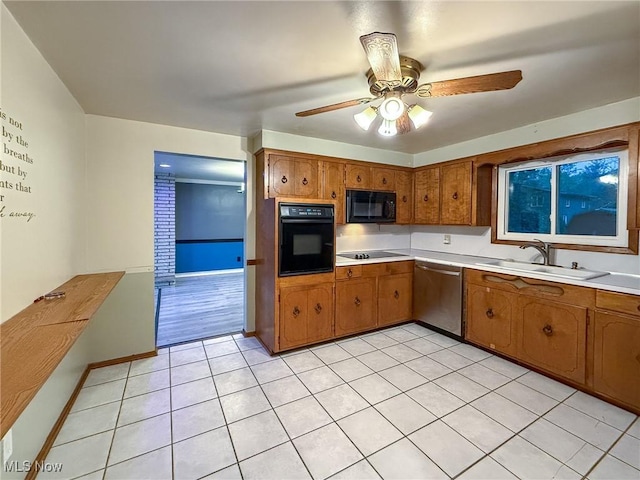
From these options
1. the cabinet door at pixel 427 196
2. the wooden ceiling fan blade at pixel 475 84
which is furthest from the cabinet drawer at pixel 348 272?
the wooden ceiling fan blade at pixel 475 84

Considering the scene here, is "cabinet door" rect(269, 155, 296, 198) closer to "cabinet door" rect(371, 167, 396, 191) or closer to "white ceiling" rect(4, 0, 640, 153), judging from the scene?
"white ceiling" rect(4, 0, 640, 153)

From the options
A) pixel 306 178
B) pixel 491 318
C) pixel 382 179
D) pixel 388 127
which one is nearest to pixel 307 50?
pixel 388 127

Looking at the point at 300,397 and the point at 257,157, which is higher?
the point at 257,157

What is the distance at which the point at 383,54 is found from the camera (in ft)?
4.49

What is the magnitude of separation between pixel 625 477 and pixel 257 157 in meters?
3.73

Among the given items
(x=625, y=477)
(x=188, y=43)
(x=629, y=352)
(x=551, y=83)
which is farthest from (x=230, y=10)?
(x=629, y=352)

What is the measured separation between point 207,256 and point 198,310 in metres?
3.35

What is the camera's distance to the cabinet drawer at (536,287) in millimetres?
2307

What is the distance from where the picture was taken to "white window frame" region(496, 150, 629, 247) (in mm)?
2551

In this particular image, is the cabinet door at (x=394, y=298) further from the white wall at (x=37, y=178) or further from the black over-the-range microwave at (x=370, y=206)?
the white wall at (x=37, y=178)

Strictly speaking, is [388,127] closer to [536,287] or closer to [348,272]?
[348,272]

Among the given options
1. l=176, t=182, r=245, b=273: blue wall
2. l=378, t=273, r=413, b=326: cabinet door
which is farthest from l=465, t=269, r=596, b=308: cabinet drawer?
l=176, t=182, r=245, b=273: blue wall

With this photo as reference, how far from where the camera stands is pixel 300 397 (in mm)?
2279

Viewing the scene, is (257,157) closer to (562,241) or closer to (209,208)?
(562,241)
